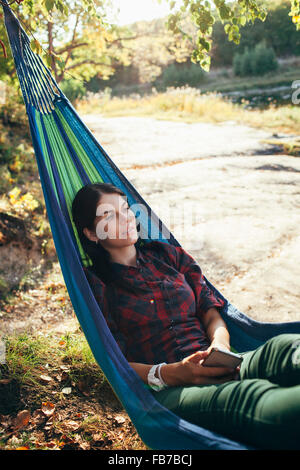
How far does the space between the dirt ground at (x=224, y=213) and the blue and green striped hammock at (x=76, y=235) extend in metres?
0.87

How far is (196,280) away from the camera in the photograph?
1.78 meters

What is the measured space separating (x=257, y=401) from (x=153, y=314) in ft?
1.73

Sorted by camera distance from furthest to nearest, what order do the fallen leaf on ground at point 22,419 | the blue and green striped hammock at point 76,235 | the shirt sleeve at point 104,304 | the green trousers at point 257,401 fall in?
1. the fallen leaf on ground at point 22,419
2. the shirt sleeve at point 104,304
3. the blue and green striped hammock at point 76,235
4. the green trousers at point 257,401

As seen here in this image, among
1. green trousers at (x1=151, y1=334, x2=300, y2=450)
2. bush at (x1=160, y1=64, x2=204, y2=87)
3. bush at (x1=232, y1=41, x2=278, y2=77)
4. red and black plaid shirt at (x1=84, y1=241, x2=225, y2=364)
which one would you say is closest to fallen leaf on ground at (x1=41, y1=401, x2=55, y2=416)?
red and black plaid shirt at (x1=84, y1=241, x2=225, y2=364)

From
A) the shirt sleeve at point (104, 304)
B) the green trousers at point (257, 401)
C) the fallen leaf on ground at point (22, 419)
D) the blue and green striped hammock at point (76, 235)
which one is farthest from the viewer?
the fallen leaf on ground at point (22, 419)

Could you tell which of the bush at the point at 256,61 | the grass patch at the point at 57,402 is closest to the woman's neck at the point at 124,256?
the grass patch at the point at 57,402

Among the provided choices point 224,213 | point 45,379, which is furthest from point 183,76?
point 45,379

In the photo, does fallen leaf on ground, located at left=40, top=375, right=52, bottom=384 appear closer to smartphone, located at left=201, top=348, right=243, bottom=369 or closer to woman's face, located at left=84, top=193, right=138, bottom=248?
woman's face, located at left=84, top=193, right=138, bottom=248

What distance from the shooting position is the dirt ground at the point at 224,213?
9.14 feet

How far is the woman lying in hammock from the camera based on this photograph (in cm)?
115

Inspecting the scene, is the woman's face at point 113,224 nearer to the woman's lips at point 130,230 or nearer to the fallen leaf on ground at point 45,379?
the woman's lips at point 130,230

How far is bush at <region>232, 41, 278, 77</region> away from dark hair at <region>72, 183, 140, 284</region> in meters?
22.5
